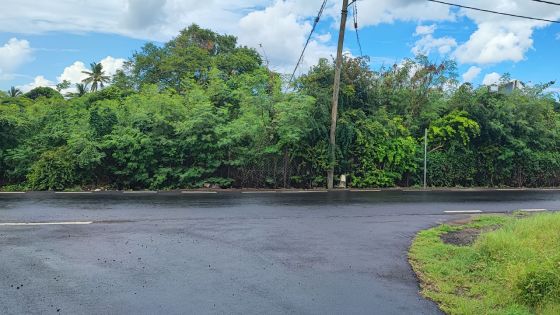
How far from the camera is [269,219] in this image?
33.3 ft

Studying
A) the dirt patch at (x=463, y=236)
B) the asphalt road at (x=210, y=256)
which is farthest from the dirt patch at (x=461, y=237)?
the asphalt road at (x=210, y=256)

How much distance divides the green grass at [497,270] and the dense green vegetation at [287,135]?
28.0 ft

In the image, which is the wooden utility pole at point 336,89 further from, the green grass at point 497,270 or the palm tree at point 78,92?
the palm tree at point 78,92

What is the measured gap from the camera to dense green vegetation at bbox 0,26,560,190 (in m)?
15.9

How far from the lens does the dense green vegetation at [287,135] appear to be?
15.9m

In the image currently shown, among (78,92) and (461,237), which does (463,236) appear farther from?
(78,92)

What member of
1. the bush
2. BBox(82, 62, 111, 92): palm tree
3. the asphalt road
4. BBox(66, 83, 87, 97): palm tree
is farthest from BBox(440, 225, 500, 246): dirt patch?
BBox(82, 62, 111, 92): palm tree

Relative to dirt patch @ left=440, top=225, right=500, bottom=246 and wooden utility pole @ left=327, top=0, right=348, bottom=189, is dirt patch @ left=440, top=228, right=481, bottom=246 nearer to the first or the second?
dirt patch @ left=440, top=225, right=500, bottom=246

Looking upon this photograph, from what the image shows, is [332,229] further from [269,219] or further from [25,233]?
[25,233]

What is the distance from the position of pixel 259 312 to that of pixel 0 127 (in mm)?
15769

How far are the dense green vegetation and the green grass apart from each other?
8550 millimetres

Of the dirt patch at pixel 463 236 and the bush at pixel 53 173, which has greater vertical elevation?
the bush at pixel 53 173

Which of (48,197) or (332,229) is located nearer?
(332,229)

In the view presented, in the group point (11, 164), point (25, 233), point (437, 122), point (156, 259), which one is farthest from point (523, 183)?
point (11, 164)
